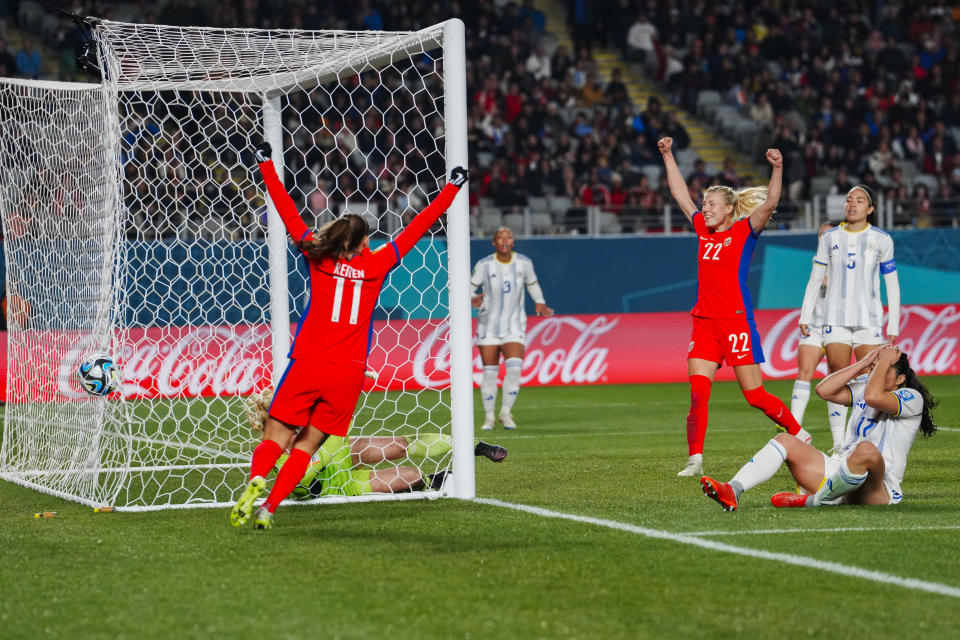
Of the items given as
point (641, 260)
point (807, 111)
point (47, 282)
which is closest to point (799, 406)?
point (47, 282)

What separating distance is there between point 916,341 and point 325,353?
1509 centimetres

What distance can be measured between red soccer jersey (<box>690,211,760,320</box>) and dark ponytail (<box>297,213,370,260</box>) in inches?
109

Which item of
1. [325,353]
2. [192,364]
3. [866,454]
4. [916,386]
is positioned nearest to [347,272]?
[325,353]

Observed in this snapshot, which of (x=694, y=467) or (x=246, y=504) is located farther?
(x=694, y=467)

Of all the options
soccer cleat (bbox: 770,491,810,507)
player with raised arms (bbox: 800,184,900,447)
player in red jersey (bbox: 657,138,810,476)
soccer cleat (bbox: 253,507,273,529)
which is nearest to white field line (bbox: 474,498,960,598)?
soccer cleat (bbox: 770,491,810,507)

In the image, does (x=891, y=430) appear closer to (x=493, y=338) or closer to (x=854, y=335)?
(x=854, y=335)

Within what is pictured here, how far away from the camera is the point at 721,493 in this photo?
6922mm

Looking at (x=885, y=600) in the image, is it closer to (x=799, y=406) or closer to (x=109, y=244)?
(x=109, y=244)

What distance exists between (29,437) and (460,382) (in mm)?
3681

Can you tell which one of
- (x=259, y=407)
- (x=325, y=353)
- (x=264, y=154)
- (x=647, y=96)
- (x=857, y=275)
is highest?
(x=647, y=96)

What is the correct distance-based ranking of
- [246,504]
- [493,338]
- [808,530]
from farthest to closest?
[493,338] < [808,530] < [246,504]

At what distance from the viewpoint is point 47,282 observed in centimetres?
945

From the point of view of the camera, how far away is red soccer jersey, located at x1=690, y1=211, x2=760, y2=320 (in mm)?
8438

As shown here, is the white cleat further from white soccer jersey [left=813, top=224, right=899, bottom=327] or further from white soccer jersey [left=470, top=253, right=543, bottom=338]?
white soccer jersey [left=470, top=253, right=543, bottom=338]
